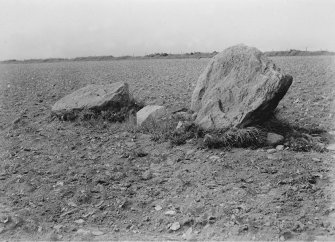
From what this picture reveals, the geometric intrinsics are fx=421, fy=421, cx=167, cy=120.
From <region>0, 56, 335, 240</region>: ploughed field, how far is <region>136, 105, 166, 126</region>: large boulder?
38 centimetres

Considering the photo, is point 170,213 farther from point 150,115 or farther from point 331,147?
point 150,115

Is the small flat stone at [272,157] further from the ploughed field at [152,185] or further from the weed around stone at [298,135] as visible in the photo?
the weed around stone at [298,135]

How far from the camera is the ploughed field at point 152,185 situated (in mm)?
5754

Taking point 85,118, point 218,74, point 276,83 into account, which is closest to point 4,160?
point 85,118

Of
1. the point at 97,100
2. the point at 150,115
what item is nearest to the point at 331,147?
the point at 150,115

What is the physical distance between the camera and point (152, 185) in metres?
7.09

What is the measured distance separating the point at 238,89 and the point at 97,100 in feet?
12.3

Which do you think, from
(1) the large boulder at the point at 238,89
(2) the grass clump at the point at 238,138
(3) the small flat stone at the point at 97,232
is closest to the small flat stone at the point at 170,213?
(3) the small flat stone at the point at 97,232

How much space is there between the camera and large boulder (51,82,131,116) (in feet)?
34.2

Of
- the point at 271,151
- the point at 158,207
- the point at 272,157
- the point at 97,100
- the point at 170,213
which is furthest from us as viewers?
the point at 97,100

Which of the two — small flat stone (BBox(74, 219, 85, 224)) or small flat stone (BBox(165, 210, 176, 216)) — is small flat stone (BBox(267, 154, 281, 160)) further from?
small flat stone (BBox(74, 219, 85, 224))

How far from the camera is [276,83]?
26.1 feet

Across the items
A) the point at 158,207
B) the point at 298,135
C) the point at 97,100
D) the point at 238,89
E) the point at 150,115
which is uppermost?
the point at 238,89

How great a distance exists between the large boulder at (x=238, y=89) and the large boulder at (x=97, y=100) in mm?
2147
